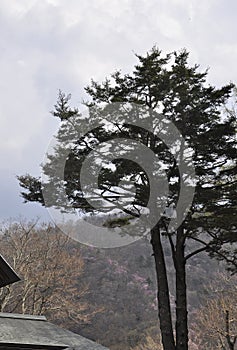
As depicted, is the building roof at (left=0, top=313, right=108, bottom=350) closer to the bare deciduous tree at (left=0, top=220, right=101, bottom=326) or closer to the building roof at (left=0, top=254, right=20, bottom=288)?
the building roof at (left=0, top=254, right=20, bottom=288)

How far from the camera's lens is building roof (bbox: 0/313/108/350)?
3831mm

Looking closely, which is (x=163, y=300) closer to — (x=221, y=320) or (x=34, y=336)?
(x=34, y=336)

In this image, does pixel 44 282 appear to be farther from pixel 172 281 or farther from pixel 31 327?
pixel 31 327

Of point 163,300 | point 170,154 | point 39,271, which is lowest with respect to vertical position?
point 163,300

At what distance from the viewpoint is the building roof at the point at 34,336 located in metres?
3.83

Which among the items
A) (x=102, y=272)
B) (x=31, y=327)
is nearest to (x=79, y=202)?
(x=31, y=327)

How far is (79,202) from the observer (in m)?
9.57

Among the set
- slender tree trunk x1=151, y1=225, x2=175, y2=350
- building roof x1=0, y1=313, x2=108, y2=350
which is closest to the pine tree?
slender tree trunk x1=151, y1=225, x2=175, y2=350

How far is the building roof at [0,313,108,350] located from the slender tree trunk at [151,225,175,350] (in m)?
5.05

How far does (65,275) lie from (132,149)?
974 cm

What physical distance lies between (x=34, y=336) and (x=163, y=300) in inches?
225

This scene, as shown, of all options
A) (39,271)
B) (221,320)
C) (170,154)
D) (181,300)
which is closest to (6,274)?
(170,154)

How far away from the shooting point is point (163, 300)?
9281 mm

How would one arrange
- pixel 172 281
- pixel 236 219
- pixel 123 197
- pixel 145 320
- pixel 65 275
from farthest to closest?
pixel 172 281 < pixel 145 320 < pixel 65 275 < pixel 123 197 < pixel 236 219
